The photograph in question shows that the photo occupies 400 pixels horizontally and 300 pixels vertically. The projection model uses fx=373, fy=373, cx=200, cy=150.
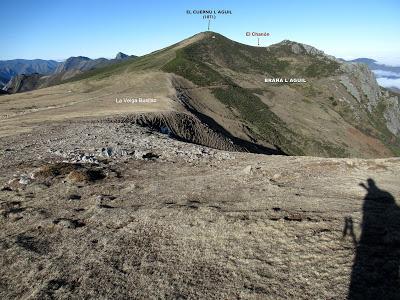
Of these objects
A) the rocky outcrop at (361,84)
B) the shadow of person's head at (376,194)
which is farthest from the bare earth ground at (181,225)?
the rocky outcrop at (361,84)

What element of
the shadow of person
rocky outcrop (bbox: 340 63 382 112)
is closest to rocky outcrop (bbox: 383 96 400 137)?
rocky outcrop (bbox: 340 63 382 112)

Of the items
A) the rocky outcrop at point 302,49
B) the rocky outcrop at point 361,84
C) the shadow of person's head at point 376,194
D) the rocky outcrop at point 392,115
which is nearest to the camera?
the shadow of person's head at point 376,194

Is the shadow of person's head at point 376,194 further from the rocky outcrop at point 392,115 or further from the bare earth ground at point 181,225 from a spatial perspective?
the rocky outcrop at point 392,115

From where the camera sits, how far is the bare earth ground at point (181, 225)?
44.0 ft

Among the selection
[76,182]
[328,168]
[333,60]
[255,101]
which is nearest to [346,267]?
[328,168]

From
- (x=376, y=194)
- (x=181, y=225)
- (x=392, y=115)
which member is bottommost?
(x=392, y=115)

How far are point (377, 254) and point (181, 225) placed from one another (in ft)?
27.7

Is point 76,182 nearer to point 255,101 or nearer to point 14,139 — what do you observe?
point 14,139

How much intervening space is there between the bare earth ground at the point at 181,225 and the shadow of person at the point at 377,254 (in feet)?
0.45

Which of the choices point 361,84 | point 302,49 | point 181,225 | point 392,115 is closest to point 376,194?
point 181,225

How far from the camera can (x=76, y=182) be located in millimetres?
24047

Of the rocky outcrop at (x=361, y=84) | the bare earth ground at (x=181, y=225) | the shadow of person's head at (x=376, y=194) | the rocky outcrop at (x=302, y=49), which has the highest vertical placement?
the rocky outcrop at (x=302, y=49)

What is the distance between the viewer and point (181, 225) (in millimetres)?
17750

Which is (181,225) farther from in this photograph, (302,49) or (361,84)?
(302,49)
